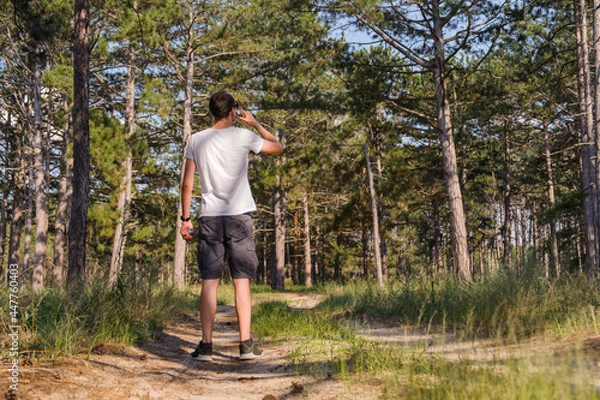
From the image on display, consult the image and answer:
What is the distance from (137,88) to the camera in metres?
24.4

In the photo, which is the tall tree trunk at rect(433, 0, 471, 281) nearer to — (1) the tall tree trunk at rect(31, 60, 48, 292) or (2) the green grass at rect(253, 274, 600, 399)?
(2) the green grass at rect(253, 274, 600, 399)

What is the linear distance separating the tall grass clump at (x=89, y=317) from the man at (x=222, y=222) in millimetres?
843

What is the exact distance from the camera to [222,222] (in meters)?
4.11

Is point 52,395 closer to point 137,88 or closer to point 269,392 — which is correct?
point 269,392

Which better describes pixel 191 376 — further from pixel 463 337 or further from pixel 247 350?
pixel 463 337

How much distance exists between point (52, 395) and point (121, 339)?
5.49 ft

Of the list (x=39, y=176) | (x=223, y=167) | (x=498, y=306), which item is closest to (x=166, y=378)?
(x=223, y=167)

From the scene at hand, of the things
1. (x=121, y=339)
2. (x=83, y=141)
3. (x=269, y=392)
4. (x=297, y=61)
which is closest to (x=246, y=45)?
(x=297, y=61)

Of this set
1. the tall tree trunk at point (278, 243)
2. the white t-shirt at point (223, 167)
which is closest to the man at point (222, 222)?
the white t-shirt at point (223, 167)

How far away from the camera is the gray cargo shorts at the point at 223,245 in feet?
13.5

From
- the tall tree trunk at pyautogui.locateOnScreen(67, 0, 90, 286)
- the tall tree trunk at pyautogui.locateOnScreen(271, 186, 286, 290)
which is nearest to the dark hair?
the tall tree trunk at pyautogui.locateOnScreen(67, 0, 90, 286)

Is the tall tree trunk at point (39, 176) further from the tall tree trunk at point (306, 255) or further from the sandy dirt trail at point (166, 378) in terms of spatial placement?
the sandy dirt trail at point (166, 378)

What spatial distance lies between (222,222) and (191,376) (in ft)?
3.95

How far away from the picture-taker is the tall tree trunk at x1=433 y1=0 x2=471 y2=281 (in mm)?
12125
